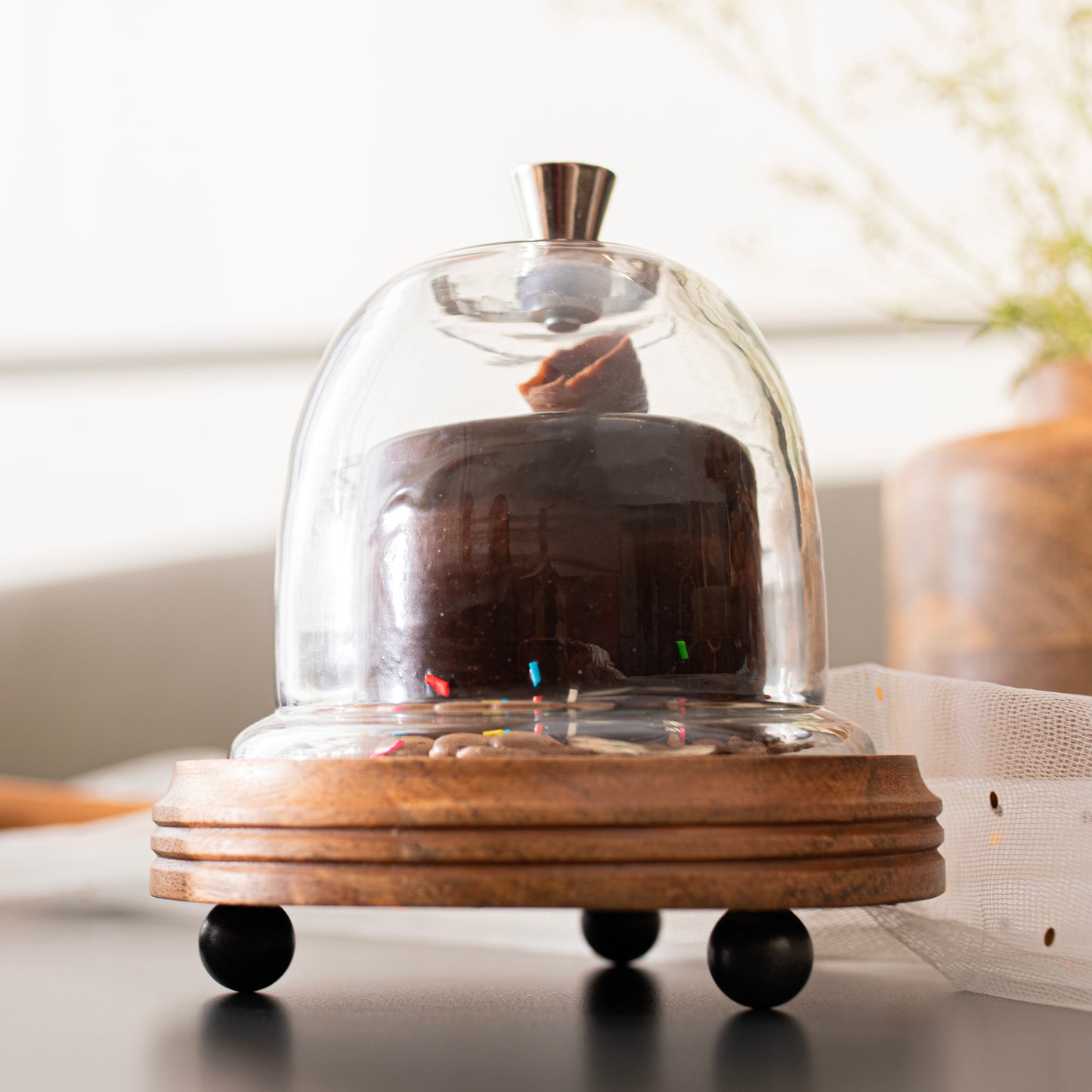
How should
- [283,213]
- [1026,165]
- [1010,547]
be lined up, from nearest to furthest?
[1010,547]
[1026,165]
[283,213]

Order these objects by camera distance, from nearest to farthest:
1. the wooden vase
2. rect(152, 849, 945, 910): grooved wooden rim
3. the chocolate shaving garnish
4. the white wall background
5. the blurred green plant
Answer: rect(152, 849, 945, 910): grooved wooden rim < the chocolate shaving garnish < the wooden vase < the blurred green plant < the white wall background

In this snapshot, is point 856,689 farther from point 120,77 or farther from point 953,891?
point 120,77

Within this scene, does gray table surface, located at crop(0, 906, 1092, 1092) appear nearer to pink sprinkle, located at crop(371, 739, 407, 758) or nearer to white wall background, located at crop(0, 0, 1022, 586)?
pink sprinkle, located at crop(371, 739, 407, 758)

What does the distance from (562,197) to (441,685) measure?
0.63ft

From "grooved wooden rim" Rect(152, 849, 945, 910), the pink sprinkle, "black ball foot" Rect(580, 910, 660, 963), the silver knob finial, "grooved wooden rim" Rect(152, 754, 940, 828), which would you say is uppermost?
the silver knob finial

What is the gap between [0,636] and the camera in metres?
1.52

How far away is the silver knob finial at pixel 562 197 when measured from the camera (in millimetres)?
469

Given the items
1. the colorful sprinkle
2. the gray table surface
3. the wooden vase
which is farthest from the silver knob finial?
the wooden vase

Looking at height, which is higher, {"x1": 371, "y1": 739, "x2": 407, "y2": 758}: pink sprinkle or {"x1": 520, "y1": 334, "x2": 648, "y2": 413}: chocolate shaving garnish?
{"x1": 520, "y1": 334, "x2": 648, "y2": 413}: chocolate shaving garnish

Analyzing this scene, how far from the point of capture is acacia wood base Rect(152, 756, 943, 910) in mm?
337

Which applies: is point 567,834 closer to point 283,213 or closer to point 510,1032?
point 510,1032

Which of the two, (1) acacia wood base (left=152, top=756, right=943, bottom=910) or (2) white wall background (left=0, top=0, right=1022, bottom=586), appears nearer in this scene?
(1) acacia wood base (left=152, top=756, right=943, bottom=910)

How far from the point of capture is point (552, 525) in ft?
1.34

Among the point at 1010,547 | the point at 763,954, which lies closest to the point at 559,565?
the point at 763,954
